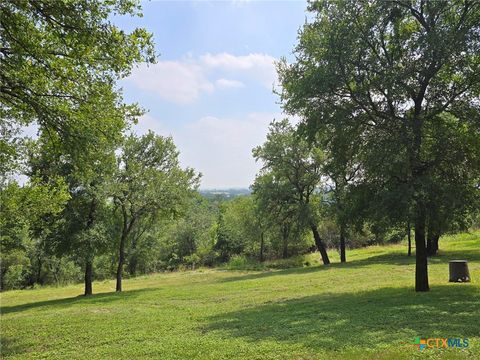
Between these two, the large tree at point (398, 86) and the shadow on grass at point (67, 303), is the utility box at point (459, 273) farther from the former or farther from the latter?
the shadow on grass at point (67, 303)

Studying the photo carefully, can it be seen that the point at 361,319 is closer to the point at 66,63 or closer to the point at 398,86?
the point at 398,86

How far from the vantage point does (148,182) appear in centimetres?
2534

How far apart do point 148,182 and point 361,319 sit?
18247mm

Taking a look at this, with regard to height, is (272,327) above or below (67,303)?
above

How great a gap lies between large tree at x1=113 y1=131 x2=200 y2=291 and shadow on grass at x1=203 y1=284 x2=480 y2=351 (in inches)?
544

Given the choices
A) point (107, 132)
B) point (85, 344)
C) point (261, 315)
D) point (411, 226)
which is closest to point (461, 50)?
point (411, 226)

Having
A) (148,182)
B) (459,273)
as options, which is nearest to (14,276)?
(148,182)

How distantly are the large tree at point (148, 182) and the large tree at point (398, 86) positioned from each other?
1317 cm

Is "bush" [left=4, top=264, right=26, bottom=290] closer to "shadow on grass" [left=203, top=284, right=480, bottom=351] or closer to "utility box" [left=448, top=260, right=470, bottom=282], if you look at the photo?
"shadow on grass" [left=203, top=284, right=480, bottom=351]

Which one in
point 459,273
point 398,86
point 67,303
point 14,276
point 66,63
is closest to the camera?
point 66,63

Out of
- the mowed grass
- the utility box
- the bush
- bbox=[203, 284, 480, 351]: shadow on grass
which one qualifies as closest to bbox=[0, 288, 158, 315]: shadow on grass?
the mowed grass


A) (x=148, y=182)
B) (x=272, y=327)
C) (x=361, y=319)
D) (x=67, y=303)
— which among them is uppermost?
(x=148, y=182)

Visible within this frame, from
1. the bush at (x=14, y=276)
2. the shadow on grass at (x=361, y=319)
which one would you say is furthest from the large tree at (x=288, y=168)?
the bush at (x=14, y=276)

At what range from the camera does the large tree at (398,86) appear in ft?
41.1
